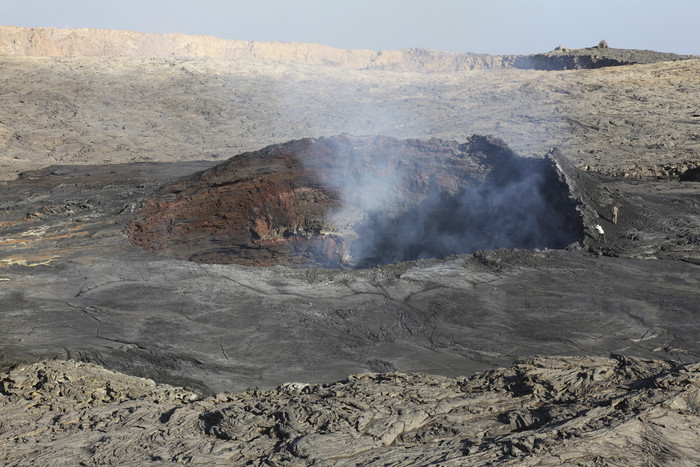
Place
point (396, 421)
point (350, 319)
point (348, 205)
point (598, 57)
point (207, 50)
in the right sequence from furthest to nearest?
point (207, 50), point (598, 57), point (348, 205), point (350, 319), point (396, 421)

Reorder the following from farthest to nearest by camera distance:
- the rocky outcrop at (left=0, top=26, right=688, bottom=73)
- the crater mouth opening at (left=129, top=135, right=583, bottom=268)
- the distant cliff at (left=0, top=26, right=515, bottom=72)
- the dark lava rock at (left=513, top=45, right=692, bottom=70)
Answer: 1. the distant cliff at (left=0, top=26, right=515, bottom=72)
2. the rocky outcrop at (left=0, top=26, right=688, bottom=73)
3. the dark lava rock at (left=513, top=45, right=692, bottom=70)
4. the crater mouth opening at (left=129, top=135, right=583, bottom=268)

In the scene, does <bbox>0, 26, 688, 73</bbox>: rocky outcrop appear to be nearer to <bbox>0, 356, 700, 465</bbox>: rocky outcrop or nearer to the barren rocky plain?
the barren rocky plain

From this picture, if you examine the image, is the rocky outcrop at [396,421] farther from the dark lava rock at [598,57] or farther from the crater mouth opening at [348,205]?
the dark lava rock at [598,57]

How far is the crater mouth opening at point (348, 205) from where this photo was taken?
13.4 metres

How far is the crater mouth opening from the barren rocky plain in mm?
54

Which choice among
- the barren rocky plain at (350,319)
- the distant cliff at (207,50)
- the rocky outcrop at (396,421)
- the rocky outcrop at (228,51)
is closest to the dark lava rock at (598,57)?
the rocky outcrop at (228,51)

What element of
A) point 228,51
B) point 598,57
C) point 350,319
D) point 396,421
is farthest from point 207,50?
point 396,421

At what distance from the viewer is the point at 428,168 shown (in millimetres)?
14461

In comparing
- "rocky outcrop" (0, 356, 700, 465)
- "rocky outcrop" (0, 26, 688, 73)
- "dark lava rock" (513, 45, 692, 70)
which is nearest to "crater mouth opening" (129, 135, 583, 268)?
"rocky outcrop" (0, 356, 700, 465)

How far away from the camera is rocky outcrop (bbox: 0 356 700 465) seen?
448 cm

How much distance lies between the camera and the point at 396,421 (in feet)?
16.7

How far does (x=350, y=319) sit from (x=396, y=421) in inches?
133

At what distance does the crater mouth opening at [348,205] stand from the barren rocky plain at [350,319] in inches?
2.1

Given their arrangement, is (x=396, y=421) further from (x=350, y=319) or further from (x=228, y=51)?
(x=228, y=51)
